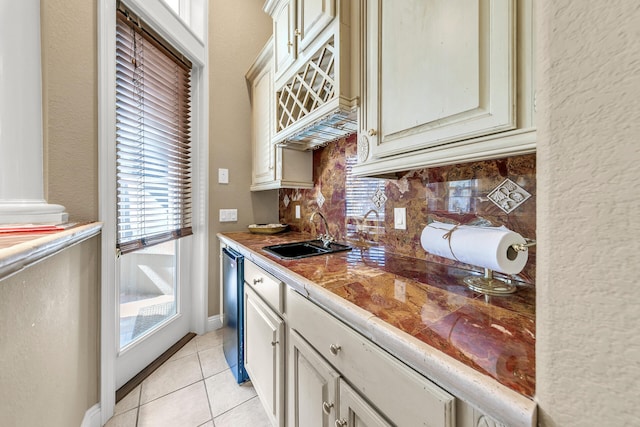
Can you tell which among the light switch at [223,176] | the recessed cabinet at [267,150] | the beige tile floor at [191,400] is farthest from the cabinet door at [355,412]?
the light switch at [223,176]

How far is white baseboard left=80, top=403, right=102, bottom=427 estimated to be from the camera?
1.14 m

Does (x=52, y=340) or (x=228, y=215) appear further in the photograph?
(x=228, y=215)

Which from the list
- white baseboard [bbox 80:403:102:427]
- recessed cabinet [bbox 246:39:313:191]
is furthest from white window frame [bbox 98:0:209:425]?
recessed cabinet [bbox 246:39:313:191]

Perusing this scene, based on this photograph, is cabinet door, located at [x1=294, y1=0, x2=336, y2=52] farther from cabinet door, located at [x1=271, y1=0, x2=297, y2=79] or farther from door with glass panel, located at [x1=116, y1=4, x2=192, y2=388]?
door with glass panel, located at [x1=116, y1=4, x2=192, y2=388]

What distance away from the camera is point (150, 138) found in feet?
5.21

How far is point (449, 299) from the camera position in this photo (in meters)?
0.68

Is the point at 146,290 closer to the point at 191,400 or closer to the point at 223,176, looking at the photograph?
the point at 191,400

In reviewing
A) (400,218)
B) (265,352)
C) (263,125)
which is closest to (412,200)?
(400,218)

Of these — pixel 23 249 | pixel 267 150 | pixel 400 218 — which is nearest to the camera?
pixel 23 249

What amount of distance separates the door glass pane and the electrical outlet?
168cm

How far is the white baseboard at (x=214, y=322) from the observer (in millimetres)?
2096

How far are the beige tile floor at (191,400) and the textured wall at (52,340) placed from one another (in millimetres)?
238

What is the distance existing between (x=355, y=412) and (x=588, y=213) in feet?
2.19

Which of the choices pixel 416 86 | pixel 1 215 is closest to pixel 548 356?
pixel 416 86
